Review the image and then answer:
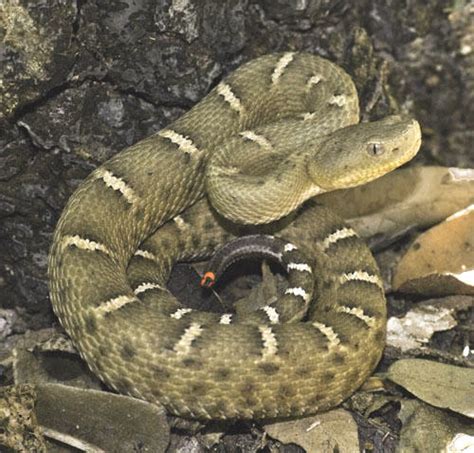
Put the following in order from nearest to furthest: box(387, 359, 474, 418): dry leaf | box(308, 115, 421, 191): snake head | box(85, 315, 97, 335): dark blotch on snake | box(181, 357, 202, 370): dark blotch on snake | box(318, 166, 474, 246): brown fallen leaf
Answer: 1. box(181, 357, 202, 370): dark blotch on snake
2. box(85, 315, 97, 335): dark blotch on snake
3. box(387, 359, 474, 418): dry leaf
4. box(308, 115, 421, 191): snake head
5. box(318, 166, 474, 246): brown fallen leaf

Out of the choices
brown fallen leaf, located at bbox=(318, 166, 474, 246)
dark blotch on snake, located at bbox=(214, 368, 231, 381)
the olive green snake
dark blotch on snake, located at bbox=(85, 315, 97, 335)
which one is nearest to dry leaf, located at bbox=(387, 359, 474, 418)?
the olive green snake

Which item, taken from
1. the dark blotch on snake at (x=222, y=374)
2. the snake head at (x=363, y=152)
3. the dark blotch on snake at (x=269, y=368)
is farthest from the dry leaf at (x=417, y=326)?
the dark blotch on snake at (x=222, y=374)

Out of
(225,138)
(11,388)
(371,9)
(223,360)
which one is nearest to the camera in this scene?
(223,360)

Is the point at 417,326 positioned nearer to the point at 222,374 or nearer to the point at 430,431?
the point at 430,431

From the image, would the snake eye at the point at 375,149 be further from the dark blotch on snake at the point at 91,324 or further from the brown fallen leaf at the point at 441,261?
the dark blotch on snake at the point at 91,324

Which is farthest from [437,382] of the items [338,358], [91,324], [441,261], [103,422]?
[91,324]

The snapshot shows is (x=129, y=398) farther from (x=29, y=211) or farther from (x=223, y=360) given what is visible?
→ (x=29, y=211)

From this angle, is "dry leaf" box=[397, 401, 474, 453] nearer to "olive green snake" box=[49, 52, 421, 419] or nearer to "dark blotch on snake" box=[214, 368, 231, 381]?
"olive green snake" box=[49, 52, 421, 419]

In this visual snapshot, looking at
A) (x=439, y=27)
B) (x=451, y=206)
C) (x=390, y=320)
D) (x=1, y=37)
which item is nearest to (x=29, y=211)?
(x=1, y=37)
